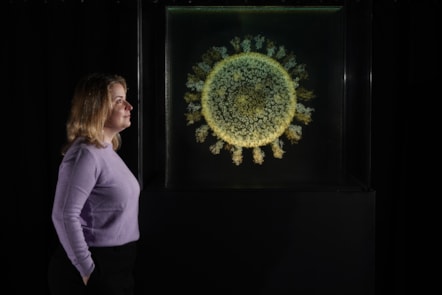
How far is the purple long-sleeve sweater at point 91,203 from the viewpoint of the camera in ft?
5.16

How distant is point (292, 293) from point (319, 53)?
1086 millimetres

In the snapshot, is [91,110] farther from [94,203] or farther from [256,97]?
[256,97]

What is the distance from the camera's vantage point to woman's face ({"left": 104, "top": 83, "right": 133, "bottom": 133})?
1.75 meters

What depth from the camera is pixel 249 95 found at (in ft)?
8.00

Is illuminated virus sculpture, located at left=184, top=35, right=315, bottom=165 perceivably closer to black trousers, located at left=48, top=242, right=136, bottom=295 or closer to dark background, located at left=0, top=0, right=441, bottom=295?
dark background, located at left=0, top=0, right=441, bottom=295

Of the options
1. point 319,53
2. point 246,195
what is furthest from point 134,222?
point 319,53

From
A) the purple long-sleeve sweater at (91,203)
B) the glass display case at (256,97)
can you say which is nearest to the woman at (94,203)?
the purple long-sleeve sweater at (91,203)

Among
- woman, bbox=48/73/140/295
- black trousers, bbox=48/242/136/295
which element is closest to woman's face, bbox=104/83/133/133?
woman, bbox=48/73/140/295

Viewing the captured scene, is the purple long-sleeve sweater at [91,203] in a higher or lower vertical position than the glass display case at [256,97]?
lower

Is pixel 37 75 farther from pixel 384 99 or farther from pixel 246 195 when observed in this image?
pixel 384 99

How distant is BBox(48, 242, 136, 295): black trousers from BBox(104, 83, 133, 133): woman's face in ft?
1.32

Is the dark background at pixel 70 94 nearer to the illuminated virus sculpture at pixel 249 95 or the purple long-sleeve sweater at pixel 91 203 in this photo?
the illuminated virus sculpture at pixel 249 95

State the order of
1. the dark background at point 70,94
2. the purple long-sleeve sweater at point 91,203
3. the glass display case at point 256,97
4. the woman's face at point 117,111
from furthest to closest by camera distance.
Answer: the dark background at point 70,94 → the glass display case at point 256,97 → the woman's face at point 117,111 → the purple long-sleeve sweater at point 91,203

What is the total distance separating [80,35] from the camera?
2703 millimetres
